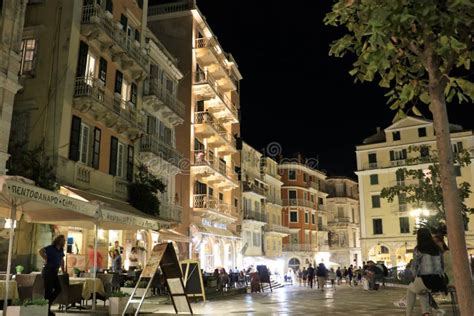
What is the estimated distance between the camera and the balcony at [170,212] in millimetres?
28047

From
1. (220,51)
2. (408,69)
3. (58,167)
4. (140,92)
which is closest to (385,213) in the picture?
(220,51)

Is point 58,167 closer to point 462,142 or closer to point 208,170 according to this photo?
point 208,170

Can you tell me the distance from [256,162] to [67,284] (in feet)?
149

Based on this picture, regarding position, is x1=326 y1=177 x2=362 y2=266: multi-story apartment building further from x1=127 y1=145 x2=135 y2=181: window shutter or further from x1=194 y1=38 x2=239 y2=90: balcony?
x1=127 y1=145 x2=135 y2=181: window shutter

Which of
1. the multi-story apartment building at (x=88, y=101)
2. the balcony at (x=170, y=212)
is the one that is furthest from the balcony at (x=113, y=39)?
the balcony at (x=170, y=212)

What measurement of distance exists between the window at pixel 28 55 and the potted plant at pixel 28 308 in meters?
13.0

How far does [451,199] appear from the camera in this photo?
5.21 m

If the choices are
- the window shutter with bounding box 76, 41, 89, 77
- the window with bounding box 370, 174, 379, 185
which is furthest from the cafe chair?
the window with bounding box 370, 174, 379, 185

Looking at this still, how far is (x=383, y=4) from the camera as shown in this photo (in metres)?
5.12

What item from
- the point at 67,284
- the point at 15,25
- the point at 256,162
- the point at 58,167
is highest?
the point at 256,162

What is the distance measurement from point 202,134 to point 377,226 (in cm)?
2724

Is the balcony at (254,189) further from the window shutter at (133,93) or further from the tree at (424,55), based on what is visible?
the tree at (424,55)

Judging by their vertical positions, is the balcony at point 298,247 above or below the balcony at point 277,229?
below

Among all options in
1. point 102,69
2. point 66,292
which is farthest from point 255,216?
point 66,292
